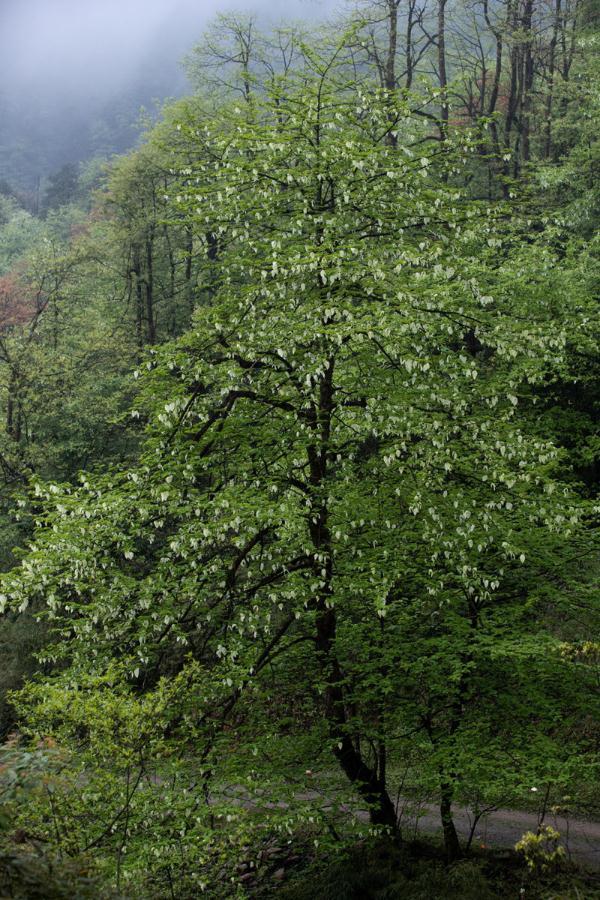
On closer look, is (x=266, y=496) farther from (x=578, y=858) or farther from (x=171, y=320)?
(x=171, y=320)

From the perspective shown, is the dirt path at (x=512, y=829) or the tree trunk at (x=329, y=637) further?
the dirt path at (x=512, y=829)

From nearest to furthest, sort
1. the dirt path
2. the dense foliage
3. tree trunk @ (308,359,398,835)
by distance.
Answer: the dense foliage, tree trunk @ (308,359,398,835), the dirt path

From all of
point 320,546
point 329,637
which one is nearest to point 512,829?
point 329,637

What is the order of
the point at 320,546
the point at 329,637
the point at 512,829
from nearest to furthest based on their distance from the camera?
the point at 320,546 → the point at 329,637 → the point at 512,829

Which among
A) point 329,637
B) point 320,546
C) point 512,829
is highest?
point 320,546

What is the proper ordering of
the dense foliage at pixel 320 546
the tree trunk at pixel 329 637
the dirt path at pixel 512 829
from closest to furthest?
the dense foliage at pixel 320 546 → the tree trunk at pixel 329 637 → the dirt path at pixel 512 829

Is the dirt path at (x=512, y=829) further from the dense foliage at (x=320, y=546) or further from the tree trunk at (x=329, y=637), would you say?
the dense foliage at (x=320, y=546)

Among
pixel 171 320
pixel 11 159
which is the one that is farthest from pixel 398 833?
pixel 11 159

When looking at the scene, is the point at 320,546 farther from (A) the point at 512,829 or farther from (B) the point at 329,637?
(A) the point at 512,829

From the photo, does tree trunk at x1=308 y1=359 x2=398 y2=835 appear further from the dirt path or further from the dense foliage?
the dirt path

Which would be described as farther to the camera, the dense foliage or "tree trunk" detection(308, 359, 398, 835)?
"tree trunk" detection(308, 359, 398, 835)

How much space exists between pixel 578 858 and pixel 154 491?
8.24m

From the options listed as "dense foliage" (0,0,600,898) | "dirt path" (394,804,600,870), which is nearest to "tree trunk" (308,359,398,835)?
"dense foliage" (0,0,600,898)

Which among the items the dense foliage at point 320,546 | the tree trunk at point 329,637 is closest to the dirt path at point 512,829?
the tree trunk at point 329,637
